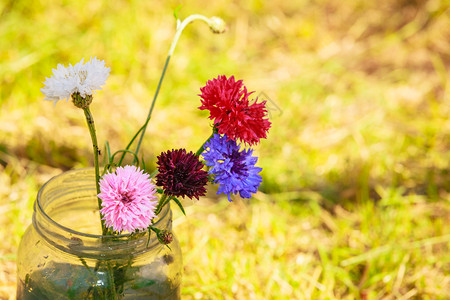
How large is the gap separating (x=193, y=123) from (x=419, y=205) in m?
0.89

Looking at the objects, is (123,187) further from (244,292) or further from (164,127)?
(164,127)

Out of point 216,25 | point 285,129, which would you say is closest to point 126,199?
point 216,25

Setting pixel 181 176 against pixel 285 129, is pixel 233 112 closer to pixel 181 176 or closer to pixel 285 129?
pixel 181 176

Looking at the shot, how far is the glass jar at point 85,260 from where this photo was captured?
694 millimetres

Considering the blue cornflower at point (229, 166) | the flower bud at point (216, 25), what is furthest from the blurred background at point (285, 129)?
the blue cornflower at point (229, 166)

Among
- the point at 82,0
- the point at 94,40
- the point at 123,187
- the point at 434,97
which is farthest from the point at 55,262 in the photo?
the point at 434,97

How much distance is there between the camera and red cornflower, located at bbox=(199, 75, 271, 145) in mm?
614

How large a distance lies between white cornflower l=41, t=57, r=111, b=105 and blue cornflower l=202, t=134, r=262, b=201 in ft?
0.53

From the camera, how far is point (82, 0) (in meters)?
2.25

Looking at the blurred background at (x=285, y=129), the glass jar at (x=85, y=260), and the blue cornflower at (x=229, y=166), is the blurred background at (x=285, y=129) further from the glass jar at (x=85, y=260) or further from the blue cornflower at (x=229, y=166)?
the blue cornflower at (x=229, y=166)

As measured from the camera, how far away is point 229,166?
630mm

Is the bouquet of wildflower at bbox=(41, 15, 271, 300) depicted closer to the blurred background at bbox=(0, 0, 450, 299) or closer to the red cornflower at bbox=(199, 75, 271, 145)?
the red cornflower at bbox=(199, 75, 271, 145)

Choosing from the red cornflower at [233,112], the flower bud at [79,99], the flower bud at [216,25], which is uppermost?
the flower bud at [216,25]

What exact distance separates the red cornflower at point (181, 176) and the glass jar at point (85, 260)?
0.34ft
